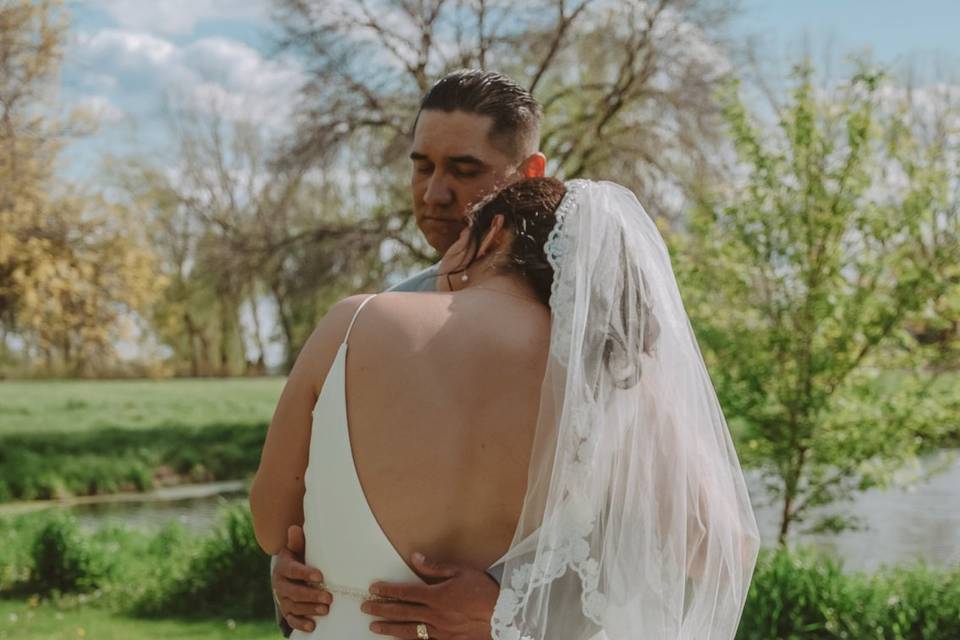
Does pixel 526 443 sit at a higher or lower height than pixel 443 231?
lower

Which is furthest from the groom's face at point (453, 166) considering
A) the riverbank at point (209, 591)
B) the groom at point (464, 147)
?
the riverbank at point (209, 591)

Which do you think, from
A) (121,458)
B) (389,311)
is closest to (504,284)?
(389,311)

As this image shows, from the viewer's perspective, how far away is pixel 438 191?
3203 millimetres

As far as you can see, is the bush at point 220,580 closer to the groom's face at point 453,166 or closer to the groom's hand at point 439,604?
the groom's face at point 453,166

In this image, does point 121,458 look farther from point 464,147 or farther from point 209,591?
point 464,147

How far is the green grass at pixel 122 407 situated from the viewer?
2202cm

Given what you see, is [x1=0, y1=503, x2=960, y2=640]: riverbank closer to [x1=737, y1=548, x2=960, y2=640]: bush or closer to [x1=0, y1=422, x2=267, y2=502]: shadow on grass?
[x1=737, y1=548, x2=960, y2=640]: bush

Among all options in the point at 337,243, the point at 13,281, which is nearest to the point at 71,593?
the point at 13,281

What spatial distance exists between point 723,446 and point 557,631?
592 mm

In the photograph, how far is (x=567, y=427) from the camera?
79.4 inches

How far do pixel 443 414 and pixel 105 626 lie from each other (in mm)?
6185

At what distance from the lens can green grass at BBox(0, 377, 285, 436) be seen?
22.0m

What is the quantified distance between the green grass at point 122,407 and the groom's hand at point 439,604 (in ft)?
64.6

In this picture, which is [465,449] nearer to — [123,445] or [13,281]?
[13,281]
